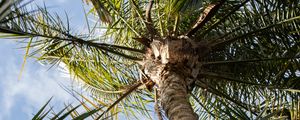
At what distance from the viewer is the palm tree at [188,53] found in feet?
13.1

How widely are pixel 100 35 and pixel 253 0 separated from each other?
1.81 metres

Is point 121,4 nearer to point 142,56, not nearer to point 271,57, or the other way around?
point 142,56

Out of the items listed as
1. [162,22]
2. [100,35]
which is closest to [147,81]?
[162,22]

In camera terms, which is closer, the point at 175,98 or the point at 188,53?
the point at 175,98

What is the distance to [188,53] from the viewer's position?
13.2 feet

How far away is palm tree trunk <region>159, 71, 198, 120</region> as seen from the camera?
337cm

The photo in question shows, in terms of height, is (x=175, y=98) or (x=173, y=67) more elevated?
(x=173, y=67)

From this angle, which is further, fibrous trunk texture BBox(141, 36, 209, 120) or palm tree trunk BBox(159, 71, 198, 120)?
fibrous trunk texture BBox(141, 36, 209, 120)

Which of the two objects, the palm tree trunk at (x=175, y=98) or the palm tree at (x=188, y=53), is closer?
the palm tree trunk at (x=175, y=98)

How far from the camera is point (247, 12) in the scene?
4863 mm

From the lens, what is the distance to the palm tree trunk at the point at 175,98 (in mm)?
3369

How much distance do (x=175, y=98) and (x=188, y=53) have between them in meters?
0.59

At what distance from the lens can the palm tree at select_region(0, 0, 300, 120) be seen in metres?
3.99

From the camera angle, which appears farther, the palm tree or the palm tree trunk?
the palm tree
